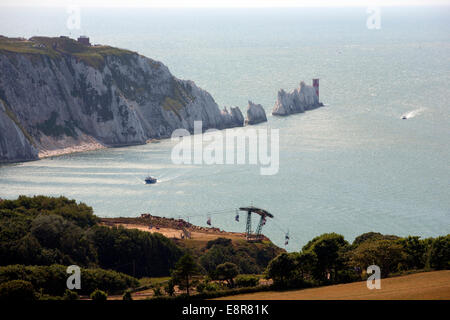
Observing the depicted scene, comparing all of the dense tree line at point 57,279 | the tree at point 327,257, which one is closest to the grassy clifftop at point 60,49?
the dense tree line at point 57,279

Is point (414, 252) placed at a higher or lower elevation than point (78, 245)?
higher

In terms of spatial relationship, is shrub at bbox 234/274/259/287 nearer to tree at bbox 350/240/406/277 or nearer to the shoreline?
tree at bbox 350/240/406/277

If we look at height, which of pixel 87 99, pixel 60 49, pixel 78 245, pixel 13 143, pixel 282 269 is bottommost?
pixel 78 245

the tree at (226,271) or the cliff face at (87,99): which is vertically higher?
the cliff face at (87,99)

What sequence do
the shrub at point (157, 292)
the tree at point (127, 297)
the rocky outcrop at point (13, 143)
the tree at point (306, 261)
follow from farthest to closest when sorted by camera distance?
the rocky outcrop at point (13, 143)
the tree at point (306, 261)
the shrub at point (157, 292)
the tree at point (127, 297)

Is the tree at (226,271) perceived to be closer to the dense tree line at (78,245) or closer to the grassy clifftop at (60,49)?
the dense tree line at (78,245)

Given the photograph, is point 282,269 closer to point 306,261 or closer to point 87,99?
point 306,261

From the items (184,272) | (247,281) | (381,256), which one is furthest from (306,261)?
(184,272)
